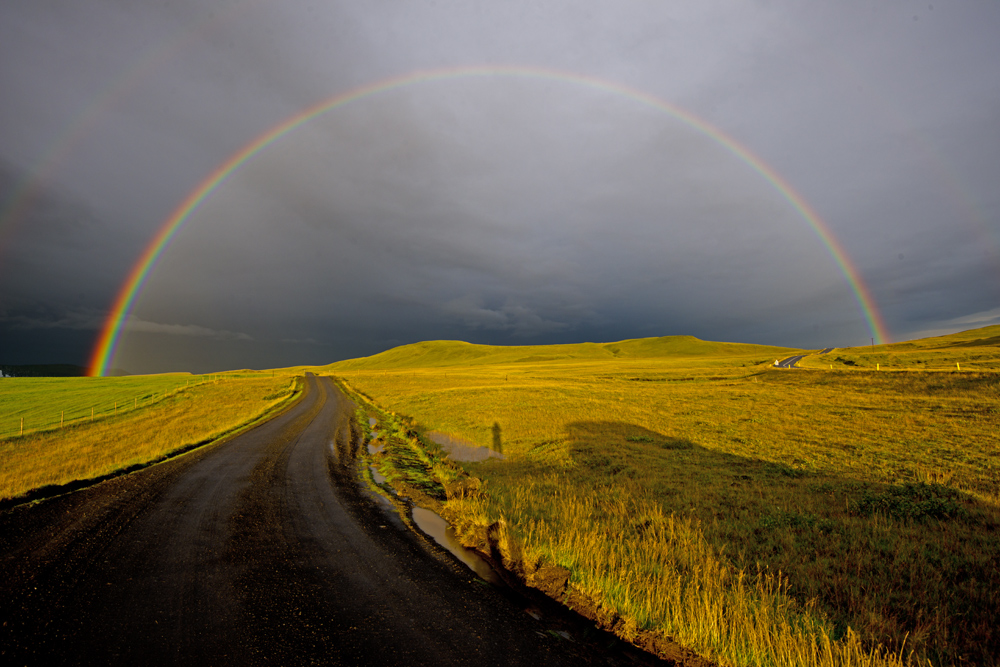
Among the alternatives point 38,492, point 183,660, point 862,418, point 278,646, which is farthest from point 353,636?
point 862,418

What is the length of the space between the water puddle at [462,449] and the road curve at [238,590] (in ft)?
23.0

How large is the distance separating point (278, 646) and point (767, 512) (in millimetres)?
10949

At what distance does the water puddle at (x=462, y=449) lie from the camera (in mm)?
17933

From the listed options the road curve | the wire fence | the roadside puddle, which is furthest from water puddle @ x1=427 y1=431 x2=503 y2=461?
the wire fence

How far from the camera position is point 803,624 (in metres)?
5.87

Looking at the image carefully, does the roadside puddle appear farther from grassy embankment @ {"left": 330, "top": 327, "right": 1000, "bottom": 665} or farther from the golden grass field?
grassy embankment @ {"left": 330, "top": 327, "right": 1000, "bottom": 665}

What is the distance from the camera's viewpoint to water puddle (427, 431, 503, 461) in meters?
17.9

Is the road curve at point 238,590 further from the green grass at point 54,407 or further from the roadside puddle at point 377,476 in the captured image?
the green grass at point 54,407

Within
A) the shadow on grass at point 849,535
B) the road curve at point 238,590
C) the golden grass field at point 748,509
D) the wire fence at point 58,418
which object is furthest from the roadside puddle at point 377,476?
the wire fence at point 58,418

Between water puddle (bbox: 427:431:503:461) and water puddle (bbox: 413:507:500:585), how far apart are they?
21.3 ft

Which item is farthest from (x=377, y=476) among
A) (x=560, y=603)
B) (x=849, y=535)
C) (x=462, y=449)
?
(x=849, y=535)

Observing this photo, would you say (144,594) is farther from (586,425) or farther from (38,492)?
(586,425)

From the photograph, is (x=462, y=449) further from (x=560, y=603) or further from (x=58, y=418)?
(x=58, y=418)

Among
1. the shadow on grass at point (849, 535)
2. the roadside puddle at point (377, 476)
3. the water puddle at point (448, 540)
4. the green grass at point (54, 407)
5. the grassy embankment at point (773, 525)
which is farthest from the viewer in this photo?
the green grass at point (54, 407)
